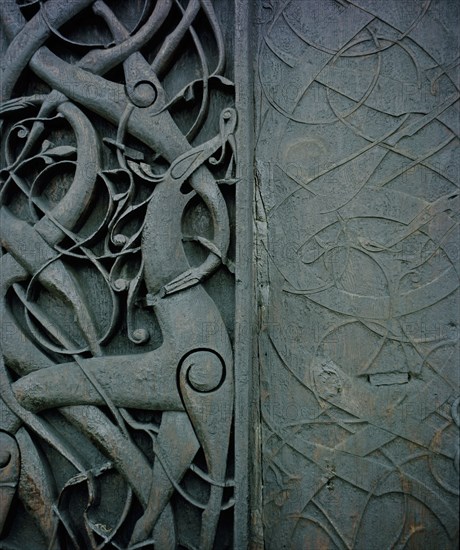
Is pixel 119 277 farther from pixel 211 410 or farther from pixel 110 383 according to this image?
pixel 211 410

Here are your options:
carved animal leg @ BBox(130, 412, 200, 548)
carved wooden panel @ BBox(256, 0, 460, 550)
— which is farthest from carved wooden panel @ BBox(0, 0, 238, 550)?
carved wooden panel @ BBox(256, 0, 460, 550)

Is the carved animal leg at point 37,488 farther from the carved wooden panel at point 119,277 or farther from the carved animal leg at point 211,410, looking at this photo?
the carved animal leg at point 211,410

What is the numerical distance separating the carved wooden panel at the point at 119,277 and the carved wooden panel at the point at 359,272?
0.15 m

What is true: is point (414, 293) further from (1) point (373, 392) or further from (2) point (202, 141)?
(2) point (202, 141)

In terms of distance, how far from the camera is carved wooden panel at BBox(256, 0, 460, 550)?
63.4 inches

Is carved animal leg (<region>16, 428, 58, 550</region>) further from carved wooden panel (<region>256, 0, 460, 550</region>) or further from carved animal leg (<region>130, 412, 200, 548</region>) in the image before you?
carved wooden panel (<region>256, 0, 460, 550</region>)

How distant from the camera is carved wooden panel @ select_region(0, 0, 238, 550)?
5.44ft

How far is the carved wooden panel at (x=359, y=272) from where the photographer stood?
1609 millimetres

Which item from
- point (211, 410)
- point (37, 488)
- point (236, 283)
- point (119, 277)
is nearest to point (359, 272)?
point (236, 283)

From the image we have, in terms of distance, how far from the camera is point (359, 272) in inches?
66.3

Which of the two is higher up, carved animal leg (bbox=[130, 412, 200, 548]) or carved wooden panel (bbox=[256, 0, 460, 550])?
carved wooden panel (bbox=[256, 0, 460, 550])

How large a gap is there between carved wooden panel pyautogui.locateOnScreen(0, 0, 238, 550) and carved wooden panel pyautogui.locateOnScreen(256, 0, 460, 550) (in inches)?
5.8

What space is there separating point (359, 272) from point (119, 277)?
69cm

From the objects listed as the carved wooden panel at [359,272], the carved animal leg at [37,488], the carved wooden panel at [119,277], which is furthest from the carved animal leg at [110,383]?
the carved wooden panel at [359,272]
